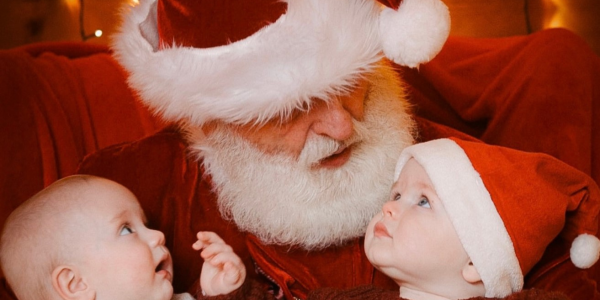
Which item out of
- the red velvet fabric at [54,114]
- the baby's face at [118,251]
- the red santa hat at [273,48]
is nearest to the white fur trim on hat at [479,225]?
the red santa hat at [273,48]

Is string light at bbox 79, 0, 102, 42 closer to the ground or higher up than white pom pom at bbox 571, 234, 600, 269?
higher up

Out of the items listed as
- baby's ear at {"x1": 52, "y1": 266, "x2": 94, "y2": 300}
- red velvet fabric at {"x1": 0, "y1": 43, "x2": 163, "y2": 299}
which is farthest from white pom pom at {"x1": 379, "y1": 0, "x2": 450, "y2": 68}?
red velvet fabric at {"x1": 0, "y1": 43, "x2": 163, "y2": 299}

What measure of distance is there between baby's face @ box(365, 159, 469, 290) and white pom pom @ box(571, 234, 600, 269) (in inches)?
9.6

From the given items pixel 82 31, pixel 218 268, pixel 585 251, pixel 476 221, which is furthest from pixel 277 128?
pixel 82 31

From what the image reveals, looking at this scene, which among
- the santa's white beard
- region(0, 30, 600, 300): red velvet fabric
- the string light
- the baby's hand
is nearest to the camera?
the baby's hand

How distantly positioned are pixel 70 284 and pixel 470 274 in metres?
0.73

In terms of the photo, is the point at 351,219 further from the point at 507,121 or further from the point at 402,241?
the point at 507,121

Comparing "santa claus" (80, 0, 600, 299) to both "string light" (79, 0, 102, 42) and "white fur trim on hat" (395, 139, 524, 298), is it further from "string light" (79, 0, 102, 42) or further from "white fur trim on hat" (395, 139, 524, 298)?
"string light" (79, 0, 102, 42)

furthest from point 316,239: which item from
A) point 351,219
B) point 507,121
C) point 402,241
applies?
point 507,121

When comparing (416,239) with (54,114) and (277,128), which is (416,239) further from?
(54,114)

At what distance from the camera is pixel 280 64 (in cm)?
114

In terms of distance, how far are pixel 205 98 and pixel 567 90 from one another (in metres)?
0.99

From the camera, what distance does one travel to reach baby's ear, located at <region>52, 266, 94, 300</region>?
1.08 meters

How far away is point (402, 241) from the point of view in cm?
112
